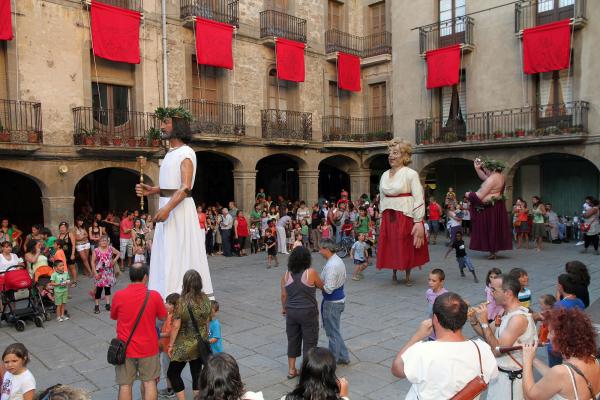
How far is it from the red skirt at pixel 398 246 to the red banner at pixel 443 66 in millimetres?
10247

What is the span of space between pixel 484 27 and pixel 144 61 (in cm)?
1155

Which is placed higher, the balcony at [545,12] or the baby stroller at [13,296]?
the balcony at [545,12]

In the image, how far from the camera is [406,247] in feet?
32.4

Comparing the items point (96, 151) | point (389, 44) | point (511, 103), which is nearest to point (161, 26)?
point (96, 151)

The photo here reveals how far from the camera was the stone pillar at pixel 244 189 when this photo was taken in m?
18.2

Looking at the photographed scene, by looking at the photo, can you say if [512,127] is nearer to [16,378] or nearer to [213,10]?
[213,10]

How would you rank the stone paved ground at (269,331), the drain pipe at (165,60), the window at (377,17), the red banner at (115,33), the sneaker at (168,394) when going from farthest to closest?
1. the window at (377,17)
2. the drain pipe at (165,60)
3. the red banner at (115,33)
4. the stone paved ground at (269,331)
5. the sneaker at (168,394)

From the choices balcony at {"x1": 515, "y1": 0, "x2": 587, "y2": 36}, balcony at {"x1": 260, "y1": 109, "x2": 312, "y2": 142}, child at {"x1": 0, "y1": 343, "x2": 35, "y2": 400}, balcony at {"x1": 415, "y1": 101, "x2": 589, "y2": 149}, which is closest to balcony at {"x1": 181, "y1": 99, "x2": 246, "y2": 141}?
balcony at {"x1": 260, "y1": 109, "x2": 312, "y2": 142}

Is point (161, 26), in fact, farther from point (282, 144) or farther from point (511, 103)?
point (511, 103)

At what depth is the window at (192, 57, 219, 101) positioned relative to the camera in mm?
17094

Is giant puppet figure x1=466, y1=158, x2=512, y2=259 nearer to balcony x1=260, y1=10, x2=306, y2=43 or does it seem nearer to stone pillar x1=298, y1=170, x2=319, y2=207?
stone pillar x1=298, y1=170, x2=319, y2=207

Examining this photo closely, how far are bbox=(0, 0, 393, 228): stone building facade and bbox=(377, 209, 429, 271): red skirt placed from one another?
8172 millimetres

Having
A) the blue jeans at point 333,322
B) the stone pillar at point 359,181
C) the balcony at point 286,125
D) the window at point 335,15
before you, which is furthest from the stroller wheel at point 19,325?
the window at point 335,15

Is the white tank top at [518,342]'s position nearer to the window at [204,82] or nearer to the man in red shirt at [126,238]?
the man in red shirt at [126,238]
